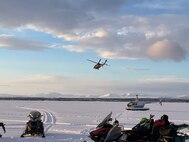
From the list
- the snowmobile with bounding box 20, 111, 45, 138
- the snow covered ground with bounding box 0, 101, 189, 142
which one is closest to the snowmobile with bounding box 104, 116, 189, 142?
the snow covered ground with bounding box 0, 101, 189, 142

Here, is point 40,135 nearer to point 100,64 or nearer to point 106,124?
point 106,124

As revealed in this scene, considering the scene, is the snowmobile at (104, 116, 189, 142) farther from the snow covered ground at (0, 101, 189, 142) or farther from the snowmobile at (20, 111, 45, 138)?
the snowmobile at (20, 111, 45, 138)

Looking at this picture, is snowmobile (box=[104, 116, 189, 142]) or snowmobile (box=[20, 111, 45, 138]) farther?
snowmobile (box=[20, 111, 45, 138])

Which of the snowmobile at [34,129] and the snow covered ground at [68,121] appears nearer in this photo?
the snow covered ground at [68,121]

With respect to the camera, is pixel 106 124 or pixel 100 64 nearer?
pixel 106 124

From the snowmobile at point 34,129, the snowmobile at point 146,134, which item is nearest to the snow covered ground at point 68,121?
the snowmobile at point 34,129

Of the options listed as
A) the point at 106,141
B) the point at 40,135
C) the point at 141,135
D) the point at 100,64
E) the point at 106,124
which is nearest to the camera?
the point at 106,141

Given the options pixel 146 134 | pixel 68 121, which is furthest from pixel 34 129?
pixel 68 121

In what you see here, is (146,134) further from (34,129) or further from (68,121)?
(68,121)

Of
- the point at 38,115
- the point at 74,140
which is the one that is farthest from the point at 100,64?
the point at 74,140

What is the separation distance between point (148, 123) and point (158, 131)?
38cm

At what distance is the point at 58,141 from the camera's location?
45.1 feet

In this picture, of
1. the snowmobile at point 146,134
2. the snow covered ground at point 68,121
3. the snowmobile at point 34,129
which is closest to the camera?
the snowmobile at point 146,134

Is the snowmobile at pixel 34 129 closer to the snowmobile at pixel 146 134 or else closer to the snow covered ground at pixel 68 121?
the snow covered ground at pixel 68 121
